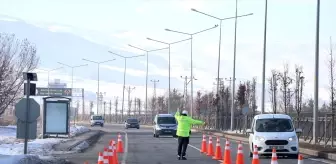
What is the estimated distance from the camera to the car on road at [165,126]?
173 feet

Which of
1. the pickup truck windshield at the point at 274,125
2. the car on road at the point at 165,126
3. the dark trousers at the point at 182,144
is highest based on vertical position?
the pickup truck windshield at the point at 274,125

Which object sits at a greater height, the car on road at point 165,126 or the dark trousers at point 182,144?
the dark trousers at point 182,144

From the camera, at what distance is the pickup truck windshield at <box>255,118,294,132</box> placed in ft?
90.0

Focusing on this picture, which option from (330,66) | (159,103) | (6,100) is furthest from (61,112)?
(159,103)

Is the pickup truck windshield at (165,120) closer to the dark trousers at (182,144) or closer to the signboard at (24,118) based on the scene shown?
the dark trousers at (182,144)

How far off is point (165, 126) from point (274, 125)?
25547mm

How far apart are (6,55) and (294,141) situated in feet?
85.7

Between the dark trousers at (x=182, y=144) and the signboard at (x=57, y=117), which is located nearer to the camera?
the dark trousers at (x=182, y=144)

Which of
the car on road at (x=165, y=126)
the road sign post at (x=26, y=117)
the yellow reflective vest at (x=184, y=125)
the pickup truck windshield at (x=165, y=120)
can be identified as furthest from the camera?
the pickup truck windshield at (x=165, y=120)

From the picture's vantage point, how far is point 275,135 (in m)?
26.4

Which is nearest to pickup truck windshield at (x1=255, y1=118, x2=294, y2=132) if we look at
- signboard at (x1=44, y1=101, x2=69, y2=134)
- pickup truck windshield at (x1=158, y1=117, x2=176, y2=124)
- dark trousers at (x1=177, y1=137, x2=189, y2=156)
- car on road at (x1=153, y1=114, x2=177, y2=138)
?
dark trousers at (x1=177, y1=137, x2=189, y2=156)

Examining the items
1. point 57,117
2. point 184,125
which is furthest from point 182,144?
point 57,117

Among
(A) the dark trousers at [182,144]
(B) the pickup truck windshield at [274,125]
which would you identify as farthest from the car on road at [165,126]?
(A) the dark trousers at [182,144]

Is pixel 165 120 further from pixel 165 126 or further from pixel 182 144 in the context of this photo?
pixel 182 144
